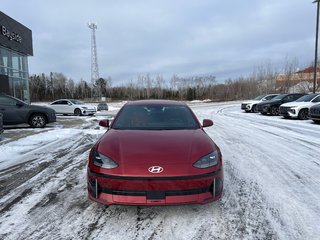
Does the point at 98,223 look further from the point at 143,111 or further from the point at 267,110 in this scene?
the point at 267,110

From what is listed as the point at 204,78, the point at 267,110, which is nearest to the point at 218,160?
the point at 267,110

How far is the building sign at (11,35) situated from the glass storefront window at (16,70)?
37.0 inches

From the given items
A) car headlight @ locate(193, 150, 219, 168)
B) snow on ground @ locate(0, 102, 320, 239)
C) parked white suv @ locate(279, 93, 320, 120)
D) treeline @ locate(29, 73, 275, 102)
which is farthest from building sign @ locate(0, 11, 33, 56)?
treeline @ locate(29, 73, 275, 102)

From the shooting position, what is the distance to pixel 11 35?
67.2 ft

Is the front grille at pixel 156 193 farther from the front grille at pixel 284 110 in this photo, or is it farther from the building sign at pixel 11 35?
the building sign at pixel 11 35

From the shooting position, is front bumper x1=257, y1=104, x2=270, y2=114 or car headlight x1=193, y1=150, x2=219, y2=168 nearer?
car headlight x1=193, y1=150, x2=219, y2=168

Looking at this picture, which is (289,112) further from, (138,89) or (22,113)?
(138,89)

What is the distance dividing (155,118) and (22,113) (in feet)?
31.3

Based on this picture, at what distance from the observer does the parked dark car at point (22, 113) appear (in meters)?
12.0

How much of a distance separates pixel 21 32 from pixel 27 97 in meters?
5.13

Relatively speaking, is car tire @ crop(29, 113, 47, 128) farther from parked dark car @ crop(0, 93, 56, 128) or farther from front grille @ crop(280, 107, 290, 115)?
front grille @ crop(280, 107, 290, 115)

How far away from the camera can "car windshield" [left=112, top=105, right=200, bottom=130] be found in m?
4.75

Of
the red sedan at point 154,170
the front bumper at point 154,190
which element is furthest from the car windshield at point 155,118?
the front bumper at point 154,190

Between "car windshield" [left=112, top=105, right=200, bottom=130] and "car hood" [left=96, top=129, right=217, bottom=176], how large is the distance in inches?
15.2
